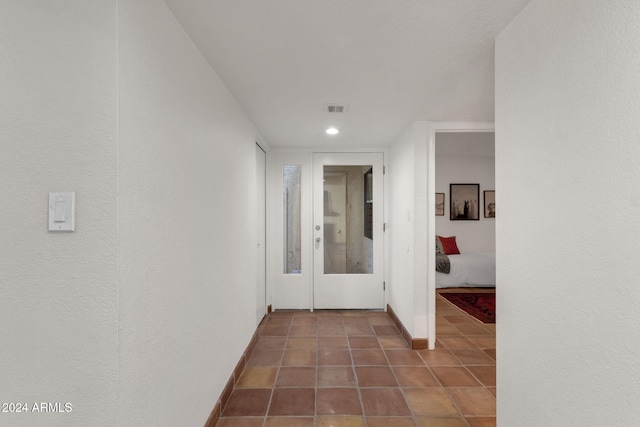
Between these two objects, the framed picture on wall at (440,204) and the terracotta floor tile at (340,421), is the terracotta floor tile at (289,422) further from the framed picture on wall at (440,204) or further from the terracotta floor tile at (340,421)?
the framed picture on wall at (440,204)

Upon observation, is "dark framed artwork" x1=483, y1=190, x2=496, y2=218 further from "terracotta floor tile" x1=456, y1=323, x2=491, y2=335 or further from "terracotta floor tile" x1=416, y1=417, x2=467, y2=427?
"terracotta floor tile" x1=416, y1=417, x2=467, y2=427

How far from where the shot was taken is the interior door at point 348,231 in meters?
4.33

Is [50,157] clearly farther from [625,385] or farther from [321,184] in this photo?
[321,184]

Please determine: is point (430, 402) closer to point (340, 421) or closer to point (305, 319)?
point (340, 421)

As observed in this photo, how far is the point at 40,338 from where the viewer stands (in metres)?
1.03

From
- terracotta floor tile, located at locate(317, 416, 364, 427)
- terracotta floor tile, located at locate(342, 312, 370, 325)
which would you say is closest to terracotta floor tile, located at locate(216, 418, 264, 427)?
terracotta floor tile, located at locate(317, 416, 364, 427)

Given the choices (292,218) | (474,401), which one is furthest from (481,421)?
(292,218)

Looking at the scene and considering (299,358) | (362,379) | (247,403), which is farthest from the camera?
(299,358)

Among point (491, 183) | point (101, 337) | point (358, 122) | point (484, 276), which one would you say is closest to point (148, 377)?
point (101, 337)

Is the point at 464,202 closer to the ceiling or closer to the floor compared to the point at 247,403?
closer to the ceiling

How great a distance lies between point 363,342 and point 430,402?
1083 mm

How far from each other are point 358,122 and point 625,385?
2.62 metres

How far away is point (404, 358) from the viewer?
2.93 metres

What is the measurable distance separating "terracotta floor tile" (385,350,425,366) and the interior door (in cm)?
130
